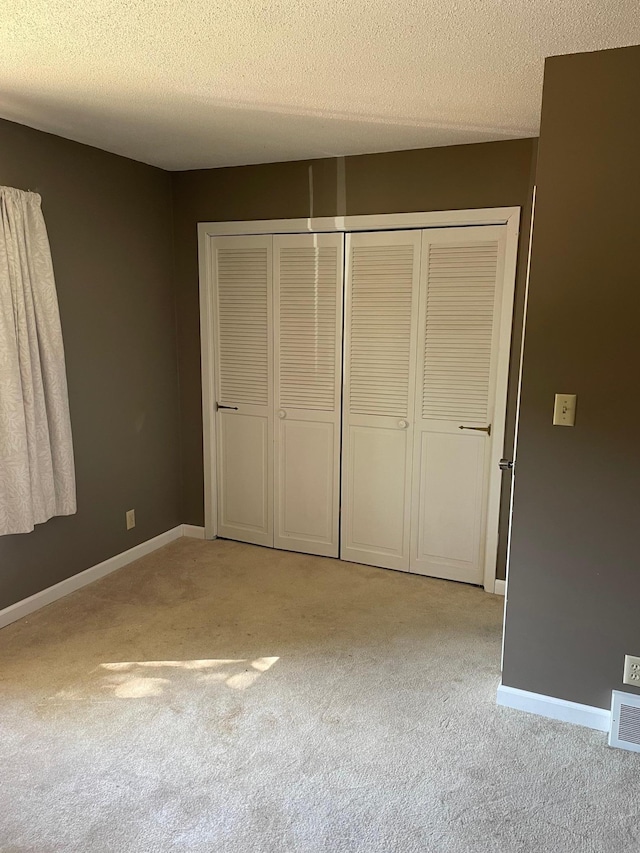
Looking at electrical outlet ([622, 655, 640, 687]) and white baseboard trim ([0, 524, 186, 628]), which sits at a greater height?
electrical outlet ([622, 655, 640, 687])

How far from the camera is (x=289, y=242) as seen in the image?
358 cm

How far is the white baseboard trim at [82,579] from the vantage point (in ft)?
9.75

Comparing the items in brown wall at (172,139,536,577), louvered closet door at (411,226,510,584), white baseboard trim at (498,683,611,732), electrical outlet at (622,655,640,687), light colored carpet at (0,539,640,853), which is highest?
brown wall at (172,139,536,577)

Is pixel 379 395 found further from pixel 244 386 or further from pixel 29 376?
pixel 29 376

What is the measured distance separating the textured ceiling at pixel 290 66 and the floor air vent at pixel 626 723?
2175 millimetres

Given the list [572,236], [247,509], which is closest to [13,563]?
[247,509]

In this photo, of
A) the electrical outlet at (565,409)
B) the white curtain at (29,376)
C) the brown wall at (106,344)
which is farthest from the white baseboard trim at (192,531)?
the electrical outlet at (565,409)

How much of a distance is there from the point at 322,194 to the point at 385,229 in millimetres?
422

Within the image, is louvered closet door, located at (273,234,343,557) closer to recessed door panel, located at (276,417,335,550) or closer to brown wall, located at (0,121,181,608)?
recessed door panel, located at (276,417,335,550)

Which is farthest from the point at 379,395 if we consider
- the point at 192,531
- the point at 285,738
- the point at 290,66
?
the point at 285,738

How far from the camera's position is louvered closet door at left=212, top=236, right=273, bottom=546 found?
372 centimetres

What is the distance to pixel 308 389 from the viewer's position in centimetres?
370

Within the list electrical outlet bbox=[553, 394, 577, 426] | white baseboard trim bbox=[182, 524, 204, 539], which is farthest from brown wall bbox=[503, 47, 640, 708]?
white baseboard trim bbox=[182, 524, 204, 539]

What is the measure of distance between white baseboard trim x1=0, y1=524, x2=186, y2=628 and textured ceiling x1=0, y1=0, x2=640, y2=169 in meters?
2.26
